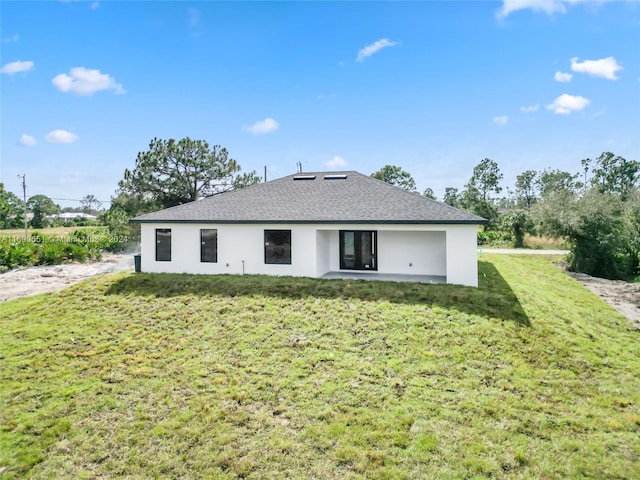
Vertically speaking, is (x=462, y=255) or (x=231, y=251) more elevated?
(x=231, y=251)

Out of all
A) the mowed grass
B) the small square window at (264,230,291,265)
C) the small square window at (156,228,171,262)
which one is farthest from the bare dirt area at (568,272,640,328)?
the small square window at (156,228,171,262)

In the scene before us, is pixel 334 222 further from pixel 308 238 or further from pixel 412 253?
pixel 412 253

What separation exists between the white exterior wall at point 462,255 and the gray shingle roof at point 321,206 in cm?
44

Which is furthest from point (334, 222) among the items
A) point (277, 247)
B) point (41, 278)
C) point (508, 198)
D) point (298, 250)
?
point (508, 198)

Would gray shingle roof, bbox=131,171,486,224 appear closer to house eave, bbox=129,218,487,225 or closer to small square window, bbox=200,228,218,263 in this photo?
house eave, bbox=129,218,487,225

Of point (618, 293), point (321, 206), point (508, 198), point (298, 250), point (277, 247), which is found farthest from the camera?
point (508, 198)

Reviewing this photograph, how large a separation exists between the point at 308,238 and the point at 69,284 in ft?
36.8

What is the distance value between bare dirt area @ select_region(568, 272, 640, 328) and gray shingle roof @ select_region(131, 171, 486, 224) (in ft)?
21.5

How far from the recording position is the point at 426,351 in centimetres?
797

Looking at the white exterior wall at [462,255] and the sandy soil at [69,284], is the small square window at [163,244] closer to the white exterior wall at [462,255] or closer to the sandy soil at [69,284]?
the sandy soil at [69,284]

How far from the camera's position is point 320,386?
6691 millimetres

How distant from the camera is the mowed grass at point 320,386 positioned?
4891 mm

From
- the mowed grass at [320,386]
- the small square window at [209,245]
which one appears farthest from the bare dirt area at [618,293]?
the small square window at [209,245]

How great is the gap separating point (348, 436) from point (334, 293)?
623 centimetres
